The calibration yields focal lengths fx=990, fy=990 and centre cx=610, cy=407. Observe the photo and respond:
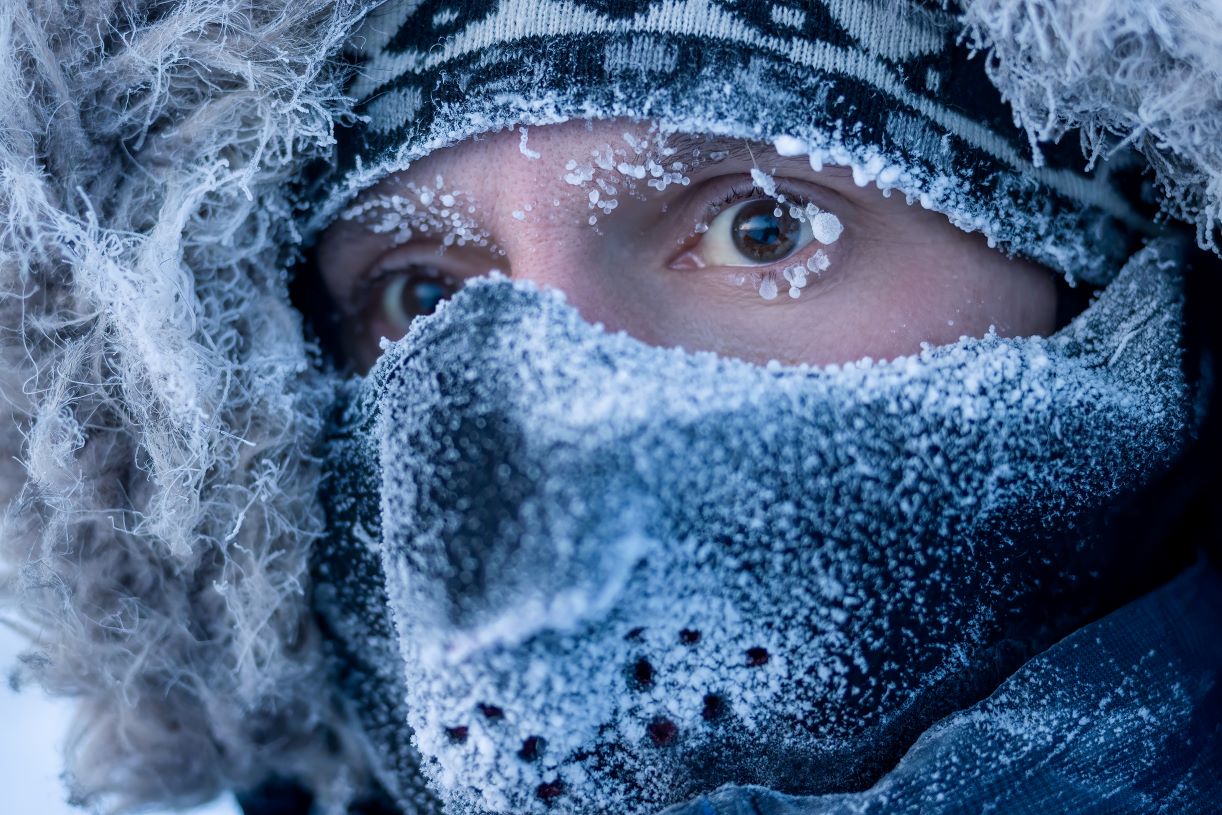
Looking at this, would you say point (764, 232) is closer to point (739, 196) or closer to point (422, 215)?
point (739, 196)

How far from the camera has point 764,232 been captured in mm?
1173

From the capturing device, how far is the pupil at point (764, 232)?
45.8 inches

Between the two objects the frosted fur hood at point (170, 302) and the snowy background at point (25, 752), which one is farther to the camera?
the snowy background at point (25, 752)

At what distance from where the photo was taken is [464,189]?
1.18 meters

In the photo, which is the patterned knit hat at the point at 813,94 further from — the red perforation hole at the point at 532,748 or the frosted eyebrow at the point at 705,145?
the red perforation hole at the point at 532,748

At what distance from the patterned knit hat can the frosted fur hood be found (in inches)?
2.3

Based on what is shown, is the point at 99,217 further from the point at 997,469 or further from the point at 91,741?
the point at 997,469

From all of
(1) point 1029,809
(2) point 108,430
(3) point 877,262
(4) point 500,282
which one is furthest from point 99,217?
(1) point 1029,809

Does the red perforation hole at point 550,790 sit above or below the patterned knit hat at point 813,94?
below

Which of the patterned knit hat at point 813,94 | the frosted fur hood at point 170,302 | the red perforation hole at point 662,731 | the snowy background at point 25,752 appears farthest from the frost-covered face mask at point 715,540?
the snowy background at point 25,752

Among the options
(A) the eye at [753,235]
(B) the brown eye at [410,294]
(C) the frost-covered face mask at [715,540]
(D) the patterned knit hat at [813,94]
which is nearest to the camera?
(C) the frost-covered face mask at [715,540]

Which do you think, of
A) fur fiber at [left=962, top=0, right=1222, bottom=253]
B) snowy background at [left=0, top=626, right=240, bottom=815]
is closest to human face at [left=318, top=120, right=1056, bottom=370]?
fur fiber at [left=962, top=0, right=1222, bottom=253]

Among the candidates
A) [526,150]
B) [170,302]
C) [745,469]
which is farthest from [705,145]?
[170,302]

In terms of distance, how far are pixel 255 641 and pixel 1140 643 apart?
1056mm
